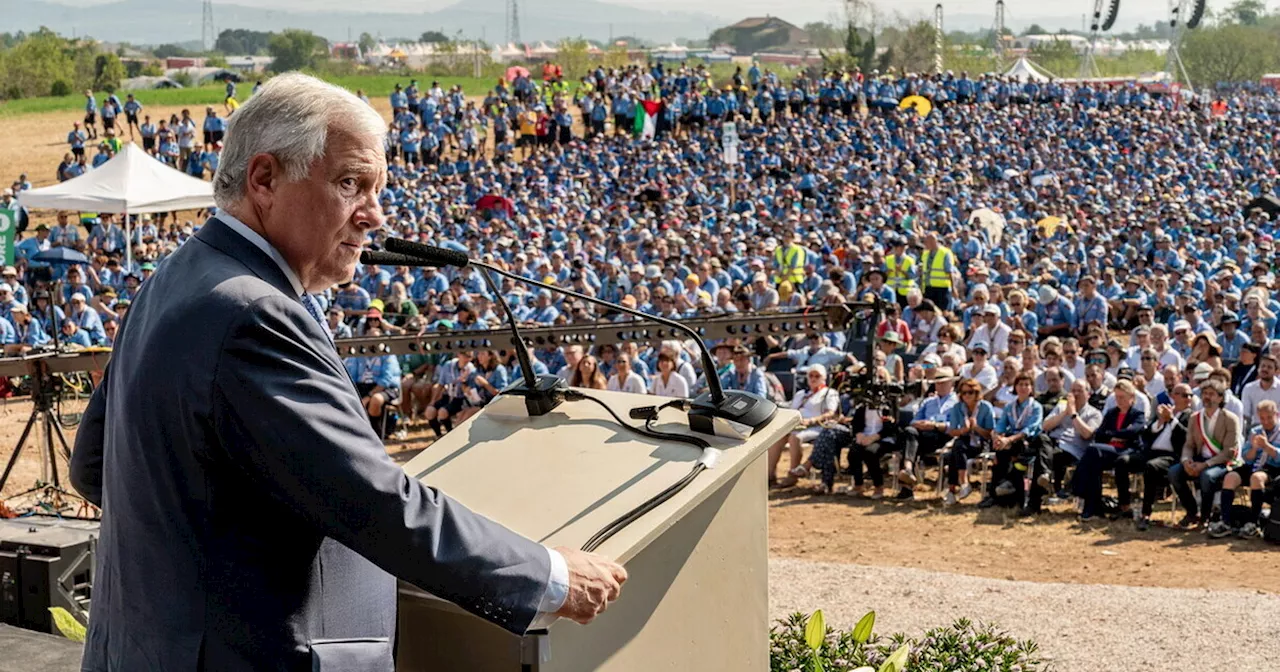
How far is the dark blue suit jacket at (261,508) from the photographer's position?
171cm

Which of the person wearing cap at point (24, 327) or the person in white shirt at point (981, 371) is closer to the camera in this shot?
the person in white shirt at point (981, 371)

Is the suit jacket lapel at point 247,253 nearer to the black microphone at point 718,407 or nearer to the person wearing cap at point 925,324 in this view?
the black microphone at point 718,407

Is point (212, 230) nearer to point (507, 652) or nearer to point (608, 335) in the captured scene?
point (507, 652)

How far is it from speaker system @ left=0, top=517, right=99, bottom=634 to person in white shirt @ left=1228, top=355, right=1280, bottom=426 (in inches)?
322

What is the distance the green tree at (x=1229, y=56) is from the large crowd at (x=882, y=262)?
52.7 metres

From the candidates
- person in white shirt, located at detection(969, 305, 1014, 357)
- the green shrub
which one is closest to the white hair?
the green shrub

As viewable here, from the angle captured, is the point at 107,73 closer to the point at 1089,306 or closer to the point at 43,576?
the point at 1089,306

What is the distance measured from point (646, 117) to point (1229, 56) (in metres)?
71.2

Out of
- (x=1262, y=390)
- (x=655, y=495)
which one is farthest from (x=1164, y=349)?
(x=655, y=495)

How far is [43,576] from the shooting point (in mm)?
5070

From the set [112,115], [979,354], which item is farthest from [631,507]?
[112,115]

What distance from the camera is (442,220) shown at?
26703 mm

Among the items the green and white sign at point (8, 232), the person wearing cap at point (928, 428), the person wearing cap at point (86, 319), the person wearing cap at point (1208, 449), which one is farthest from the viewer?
the green and white sign at point (8, 232)

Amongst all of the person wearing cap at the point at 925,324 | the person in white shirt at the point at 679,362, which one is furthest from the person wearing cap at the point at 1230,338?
the person in white shirt at the point at 679,362
